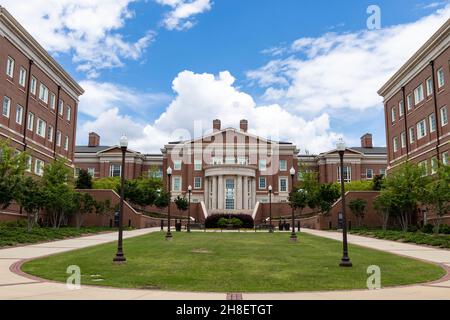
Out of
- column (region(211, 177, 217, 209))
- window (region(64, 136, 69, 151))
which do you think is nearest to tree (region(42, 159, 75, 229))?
window (region(64, 136, 69, 151))

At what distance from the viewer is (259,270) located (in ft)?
43.6

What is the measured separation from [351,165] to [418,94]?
3596 centimetres

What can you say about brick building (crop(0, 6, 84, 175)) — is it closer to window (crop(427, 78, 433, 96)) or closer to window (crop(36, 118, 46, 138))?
window (crop(36, 118, 46, 138))

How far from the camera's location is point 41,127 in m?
44.8

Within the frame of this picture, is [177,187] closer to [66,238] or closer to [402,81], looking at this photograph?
[402,81]

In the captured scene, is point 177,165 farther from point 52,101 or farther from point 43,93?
point 43,93

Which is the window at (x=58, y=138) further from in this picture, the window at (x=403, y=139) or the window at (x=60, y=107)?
the window at (x=403, y=139)

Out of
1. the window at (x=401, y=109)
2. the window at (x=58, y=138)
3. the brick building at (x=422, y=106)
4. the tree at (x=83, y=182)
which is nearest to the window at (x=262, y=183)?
the brick building at (x=422, y=106)

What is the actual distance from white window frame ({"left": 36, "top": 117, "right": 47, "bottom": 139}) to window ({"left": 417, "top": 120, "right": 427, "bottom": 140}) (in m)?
39.7

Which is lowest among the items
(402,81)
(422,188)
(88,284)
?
(88,284)

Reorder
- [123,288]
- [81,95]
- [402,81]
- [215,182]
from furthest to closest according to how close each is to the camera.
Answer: [215,182], [81,95], [402,81], [123,288]

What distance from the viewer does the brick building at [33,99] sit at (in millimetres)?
36938
